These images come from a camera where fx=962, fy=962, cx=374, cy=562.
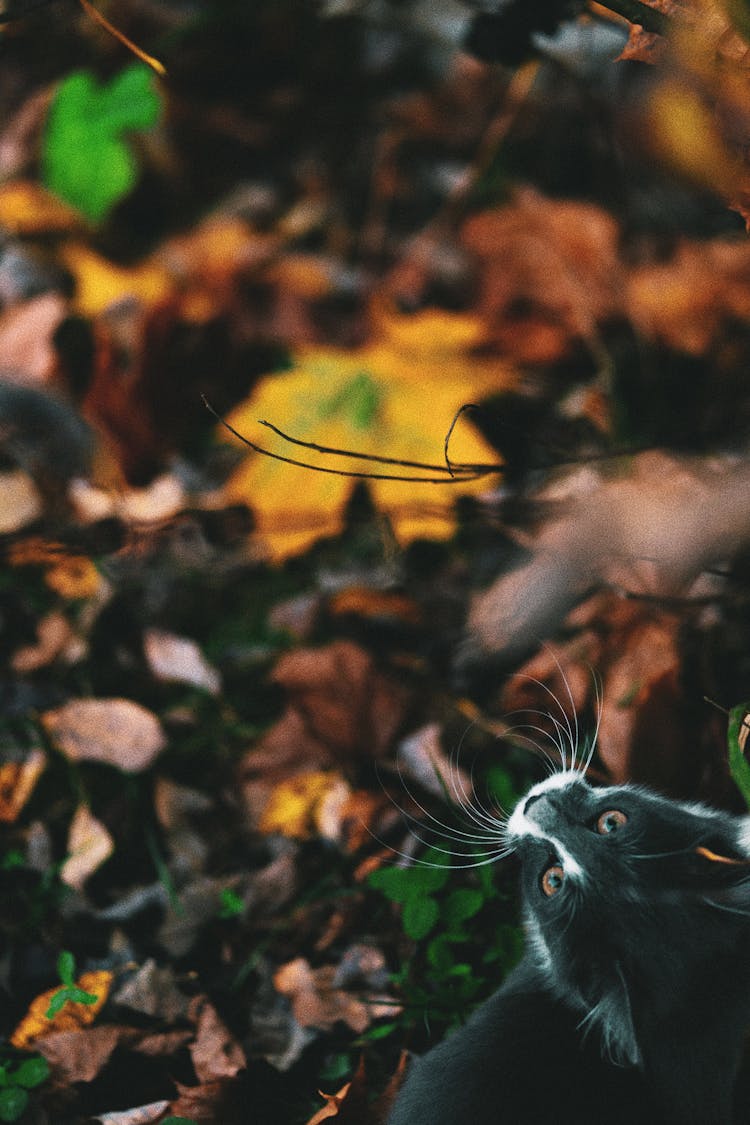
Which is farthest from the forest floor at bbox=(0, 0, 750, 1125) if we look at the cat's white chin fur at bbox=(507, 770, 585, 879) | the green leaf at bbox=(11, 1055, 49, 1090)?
the cat's white chin fur at bbox=(507, 770, 585, 879)

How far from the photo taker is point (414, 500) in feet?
7.15

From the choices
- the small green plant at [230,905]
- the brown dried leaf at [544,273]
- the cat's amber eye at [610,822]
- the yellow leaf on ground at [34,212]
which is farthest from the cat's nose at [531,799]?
the yellow leaf on ground at [34,212]

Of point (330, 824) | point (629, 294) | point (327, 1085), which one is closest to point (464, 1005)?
point (327, 1085)

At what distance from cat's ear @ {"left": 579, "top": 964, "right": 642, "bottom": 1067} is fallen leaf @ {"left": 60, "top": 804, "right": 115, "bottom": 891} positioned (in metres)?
0.92

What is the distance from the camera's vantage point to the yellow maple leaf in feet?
7.09

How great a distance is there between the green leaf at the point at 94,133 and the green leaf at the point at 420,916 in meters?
1.86

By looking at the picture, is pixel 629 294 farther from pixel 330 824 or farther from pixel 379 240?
pixel 330 824

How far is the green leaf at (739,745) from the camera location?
121 centimetres

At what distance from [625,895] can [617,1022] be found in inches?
5.6

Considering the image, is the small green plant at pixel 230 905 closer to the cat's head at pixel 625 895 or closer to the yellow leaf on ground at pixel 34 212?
the cat's head at pixel 625 895

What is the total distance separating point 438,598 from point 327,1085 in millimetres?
1002

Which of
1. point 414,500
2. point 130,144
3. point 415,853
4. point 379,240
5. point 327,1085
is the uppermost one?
point 130,144

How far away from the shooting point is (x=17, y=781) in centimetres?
182

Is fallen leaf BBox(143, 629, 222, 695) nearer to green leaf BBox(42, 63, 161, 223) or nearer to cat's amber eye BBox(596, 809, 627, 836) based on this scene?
cat's amber eye BBox(596, 809, 627, 836)
